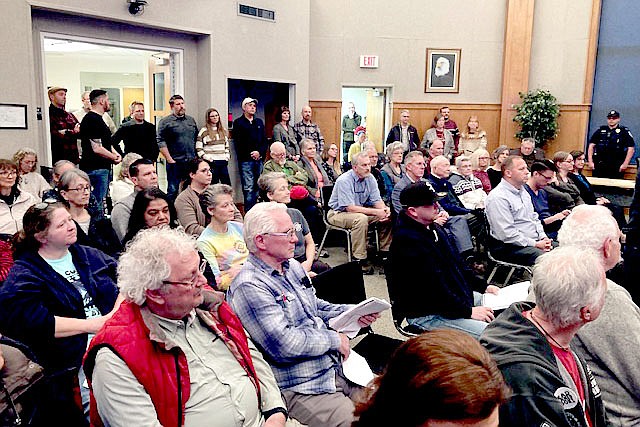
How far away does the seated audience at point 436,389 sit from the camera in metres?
1.04

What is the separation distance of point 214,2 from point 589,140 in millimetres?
7688

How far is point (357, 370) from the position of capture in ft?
8.18

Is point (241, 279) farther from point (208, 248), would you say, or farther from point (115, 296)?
point (208, 248)

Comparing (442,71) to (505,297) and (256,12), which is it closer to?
(256,12)

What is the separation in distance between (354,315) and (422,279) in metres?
0.56

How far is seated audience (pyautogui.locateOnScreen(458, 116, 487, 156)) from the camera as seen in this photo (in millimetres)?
10688

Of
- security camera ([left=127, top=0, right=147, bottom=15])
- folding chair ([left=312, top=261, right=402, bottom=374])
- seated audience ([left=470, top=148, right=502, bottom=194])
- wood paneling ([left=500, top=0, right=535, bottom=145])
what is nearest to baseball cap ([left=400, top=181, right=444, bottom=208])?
folding chair ([left=312, top=261, right=402, bottom=374])

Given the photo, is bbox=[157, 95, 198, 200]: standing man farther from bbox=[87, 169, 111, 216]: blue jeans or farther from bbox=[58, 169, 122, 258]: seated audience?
bbox=[58, 169, 122, 258]: seated audience

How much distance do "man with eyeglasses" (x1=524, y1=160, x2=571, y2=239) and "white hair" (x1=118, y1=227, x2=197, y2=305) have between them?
427 cm

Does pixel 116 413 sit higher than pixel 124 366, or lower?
lower

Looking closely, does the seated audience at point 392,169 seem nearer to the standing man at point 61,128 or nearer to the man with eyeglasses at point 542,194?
the man with eyeglasses at point 542,194

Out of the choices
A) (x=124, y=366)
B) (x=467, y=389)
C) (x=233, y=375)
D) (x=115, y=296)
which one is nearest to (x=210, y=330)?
(x=233, y=375)

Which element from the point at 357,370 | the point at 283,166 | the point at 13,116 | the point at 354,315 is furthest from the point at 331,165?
the point at 357,370

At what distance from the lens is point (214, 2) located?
25.0 ft
